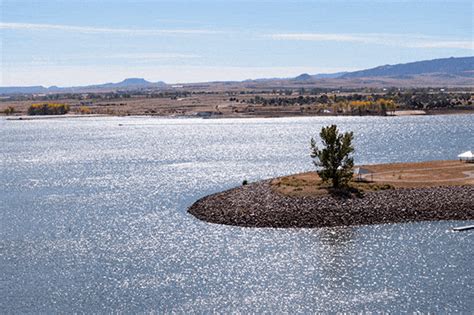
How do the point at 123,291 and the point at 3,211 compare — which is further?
the point at 3,211

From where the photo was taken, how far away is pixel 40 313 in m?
49.6

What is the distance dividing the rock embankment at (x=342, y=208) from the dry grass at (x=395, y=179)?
2032 millimetres

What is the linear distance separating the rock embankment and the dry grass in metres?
2.03

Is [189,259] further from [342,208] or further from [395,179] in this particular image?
[395,179]

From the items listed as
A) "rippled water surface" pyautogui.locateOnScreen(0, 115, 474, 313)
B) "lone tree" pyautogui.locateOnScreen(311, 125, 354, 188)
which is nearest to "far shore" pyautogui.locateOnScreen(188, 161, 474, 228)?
"lone tree" pyautogui.locateOnScreen(311, 125, 354, 188)

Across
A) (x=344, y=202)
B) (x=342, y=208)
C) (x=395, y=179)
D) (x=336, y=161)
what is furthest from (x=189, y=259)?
(x=395, y=179)

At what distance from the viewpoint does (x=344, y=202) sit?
77.1 m

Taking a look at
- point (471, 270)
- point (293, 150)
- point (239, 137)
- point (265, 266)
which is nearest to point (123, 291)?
point (265, 266)

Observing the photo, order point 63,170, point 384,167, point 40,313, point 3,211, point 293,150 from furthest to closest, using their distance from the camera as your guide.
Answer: point 293,150 → point 63,170 → point 384,167 → point 3,211 → point 40,313

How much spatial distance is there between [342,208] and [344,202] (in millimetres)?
1881

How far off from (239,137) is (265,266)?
134778mm

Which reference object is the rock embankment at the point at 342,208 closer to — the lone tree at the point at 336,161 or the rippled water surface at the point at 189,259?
the rippled water surface at the point at 189,259

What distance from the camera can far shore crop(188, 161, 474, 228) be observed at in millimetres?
73500

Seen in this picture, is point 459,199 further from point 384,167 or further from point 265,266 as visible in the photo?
point 265,266
